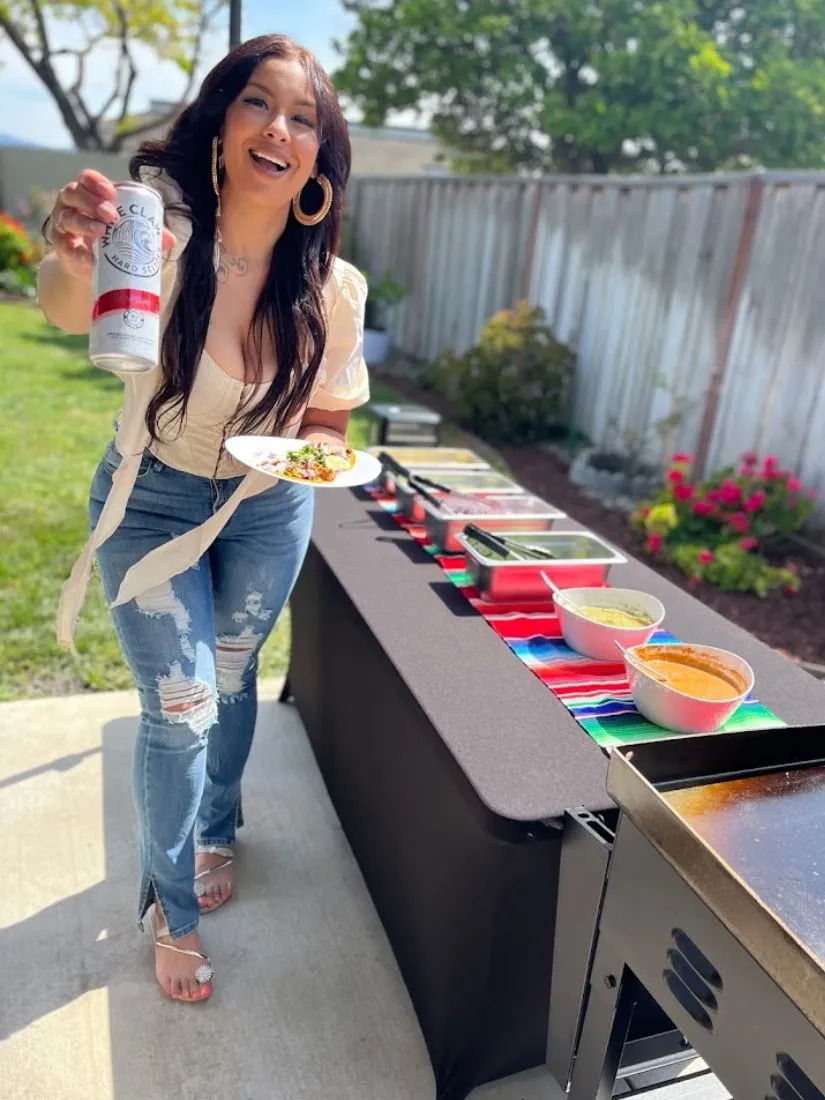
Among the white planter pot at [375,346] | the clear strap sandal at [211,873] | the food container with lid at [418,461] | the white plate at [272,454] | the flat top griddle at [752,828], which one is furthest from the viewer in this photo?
the white planter pot at [375,346]

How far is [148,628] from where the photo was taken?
1.64m

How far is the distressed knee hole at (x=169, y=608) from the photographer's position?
1.64 meters

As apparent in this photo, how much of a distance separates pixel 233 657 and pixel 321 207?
0.98 m

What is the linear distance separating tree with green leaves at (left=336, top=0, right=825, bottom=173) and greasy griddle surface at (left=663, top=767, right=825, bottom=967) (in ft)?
36.0

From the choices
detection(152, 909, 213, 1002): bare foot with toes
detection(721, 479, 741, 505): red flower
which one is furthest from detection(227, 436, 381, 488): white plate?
detection(721, 479, 741, 505): red flower

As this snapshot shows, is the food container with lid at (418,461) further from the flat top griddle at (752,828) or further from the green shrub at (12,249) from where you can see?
the green shrub at (12,249)

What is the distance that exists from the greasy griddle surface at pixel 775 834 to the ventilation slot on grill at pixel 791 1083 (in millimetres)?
118

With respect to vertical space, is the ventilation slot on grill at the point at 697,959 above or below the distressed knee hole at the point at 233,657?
above

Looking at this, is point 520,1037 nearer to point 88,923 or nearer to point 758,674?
point 758,674

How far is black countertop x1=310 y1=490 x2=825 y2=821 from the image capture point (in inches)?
54.2

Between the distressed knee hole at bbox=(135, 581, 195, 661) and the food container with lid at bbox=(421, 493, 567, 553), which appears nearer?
the distressed knee hole at bbox=(135, 581, 195, 661)

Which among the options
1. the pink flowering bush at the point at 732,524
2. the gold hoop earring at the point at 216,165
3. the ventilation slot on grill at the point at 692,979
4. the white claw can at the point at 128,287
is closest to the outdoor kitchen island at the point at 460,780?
the ventilation slot on grill at the point at 692,979

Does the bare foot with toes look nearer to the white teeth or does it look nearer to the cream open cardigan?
the cream open cardigan

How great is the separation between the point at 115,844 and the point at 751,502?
3162 millimetres
